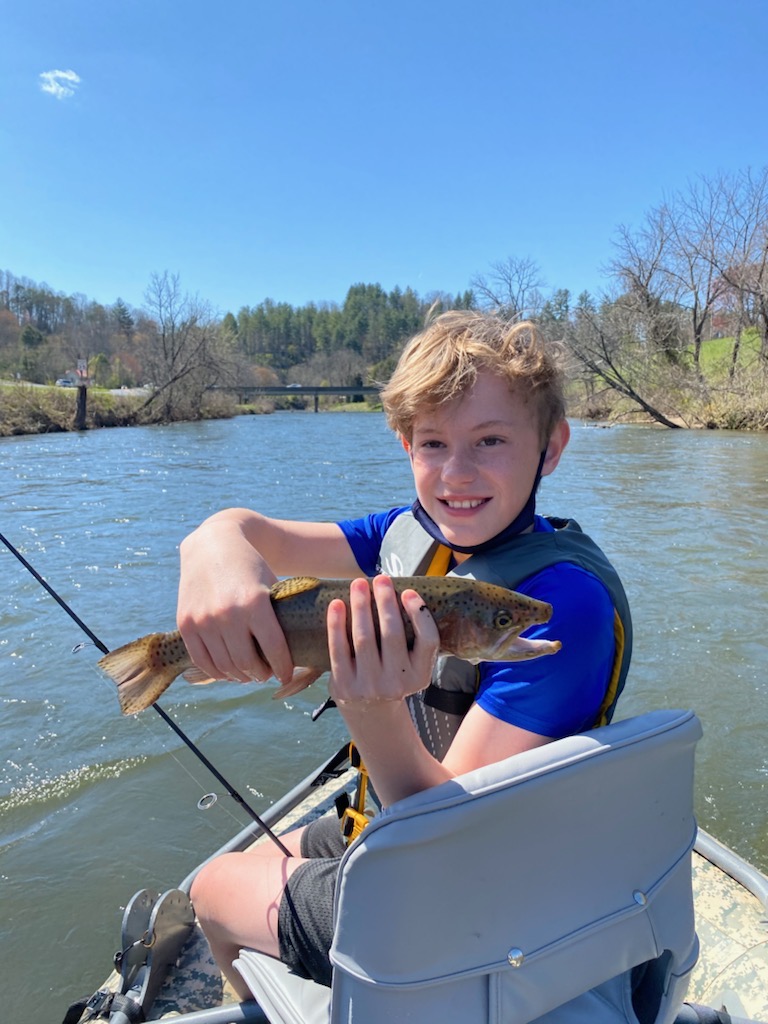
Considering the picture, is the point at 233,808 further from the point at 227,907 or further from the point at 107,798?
the point at 227,907

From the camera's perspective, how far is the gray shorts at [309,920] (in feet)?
6.61

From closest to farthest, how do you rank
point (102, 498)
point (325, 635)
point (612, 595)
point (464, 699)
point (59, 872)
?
1. point (325, 635)
2. point (612, 595)
3. point (464, 699)
4. point (59, 872)
5. point (102, 498)

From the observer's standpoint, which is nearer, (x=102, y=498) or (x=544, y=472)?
(x=544, y=472)

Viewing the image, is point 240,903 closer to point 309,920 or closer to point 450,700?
point 309,920

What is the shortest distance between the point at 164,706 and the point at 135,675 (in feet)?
16.0

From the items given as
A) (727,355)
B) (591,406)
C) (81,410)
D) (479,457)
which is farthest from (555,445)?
(591,406)

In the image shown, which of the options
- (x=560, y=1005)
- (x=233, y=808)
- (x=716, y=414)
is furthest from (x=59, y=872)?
(x=716, y=414)

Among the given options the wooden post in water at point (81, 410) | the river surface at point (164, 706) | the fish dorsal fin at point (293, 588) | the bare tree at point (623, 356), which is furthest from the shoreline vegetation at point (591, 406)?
the fish dorsal fin at point (293, 588)

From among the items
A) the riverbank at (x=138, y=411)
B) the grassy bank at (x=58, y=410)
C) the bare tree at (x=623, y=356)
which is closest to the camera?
the riverbank at (x=138, y=411)

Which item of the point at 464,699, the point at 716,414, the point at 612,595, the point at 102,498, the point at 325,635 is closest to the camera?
the point at 325,635

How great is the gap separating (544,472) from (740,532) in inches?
464

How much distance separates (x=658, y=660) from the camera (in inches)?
283

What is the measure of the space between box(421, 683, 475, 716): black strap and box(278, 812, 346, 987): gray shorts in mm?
587

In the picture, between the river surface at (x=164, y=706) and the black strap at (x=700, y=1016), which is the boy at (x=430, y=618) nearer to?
the black strap at (x=700, y=1016)
